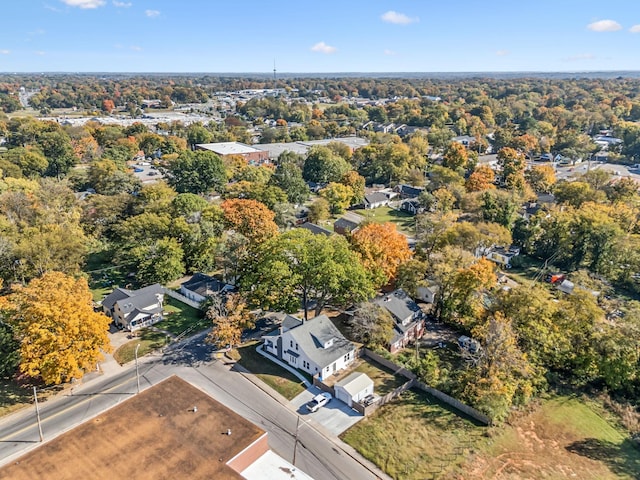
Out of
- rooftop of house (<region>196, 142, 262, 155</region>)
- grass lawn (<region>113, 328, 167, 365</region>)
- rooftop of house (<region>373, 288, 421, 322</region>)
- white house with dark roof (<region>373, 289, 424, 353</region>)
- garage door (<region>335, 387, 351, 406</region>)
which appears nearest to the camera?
garage door (<region>335, 387, 351, 406</region>)

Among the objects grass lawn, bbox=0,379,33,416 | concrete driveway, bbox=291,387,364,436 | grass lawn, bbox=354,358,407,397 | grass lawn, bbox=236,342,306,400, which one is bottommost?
concrete driveway, bbox=291,387,364,436

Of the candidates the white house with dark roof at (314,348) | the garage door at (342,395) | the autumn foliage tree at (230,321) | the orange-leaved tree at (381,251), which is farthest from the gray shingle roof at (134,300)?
the orange-leaved tree at (381,251)

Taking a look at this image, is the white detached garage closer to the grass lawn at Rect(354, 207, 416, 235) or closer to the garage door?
the garage door

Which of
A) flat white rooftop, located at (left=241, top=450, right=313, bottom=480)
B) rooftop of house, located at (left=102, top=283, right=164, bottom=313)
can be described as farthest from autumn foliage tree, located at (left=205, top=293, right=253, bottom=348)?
flat white rooftop, located at (left=241, top=450, right=313, bottom=480)

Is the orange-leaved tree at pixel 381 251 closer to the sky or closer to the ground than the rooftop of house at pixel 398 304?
closer to the sky

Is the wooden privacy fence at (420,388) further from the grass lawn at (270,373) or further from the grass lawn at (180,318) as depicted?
the grass lawn at (180,318)
